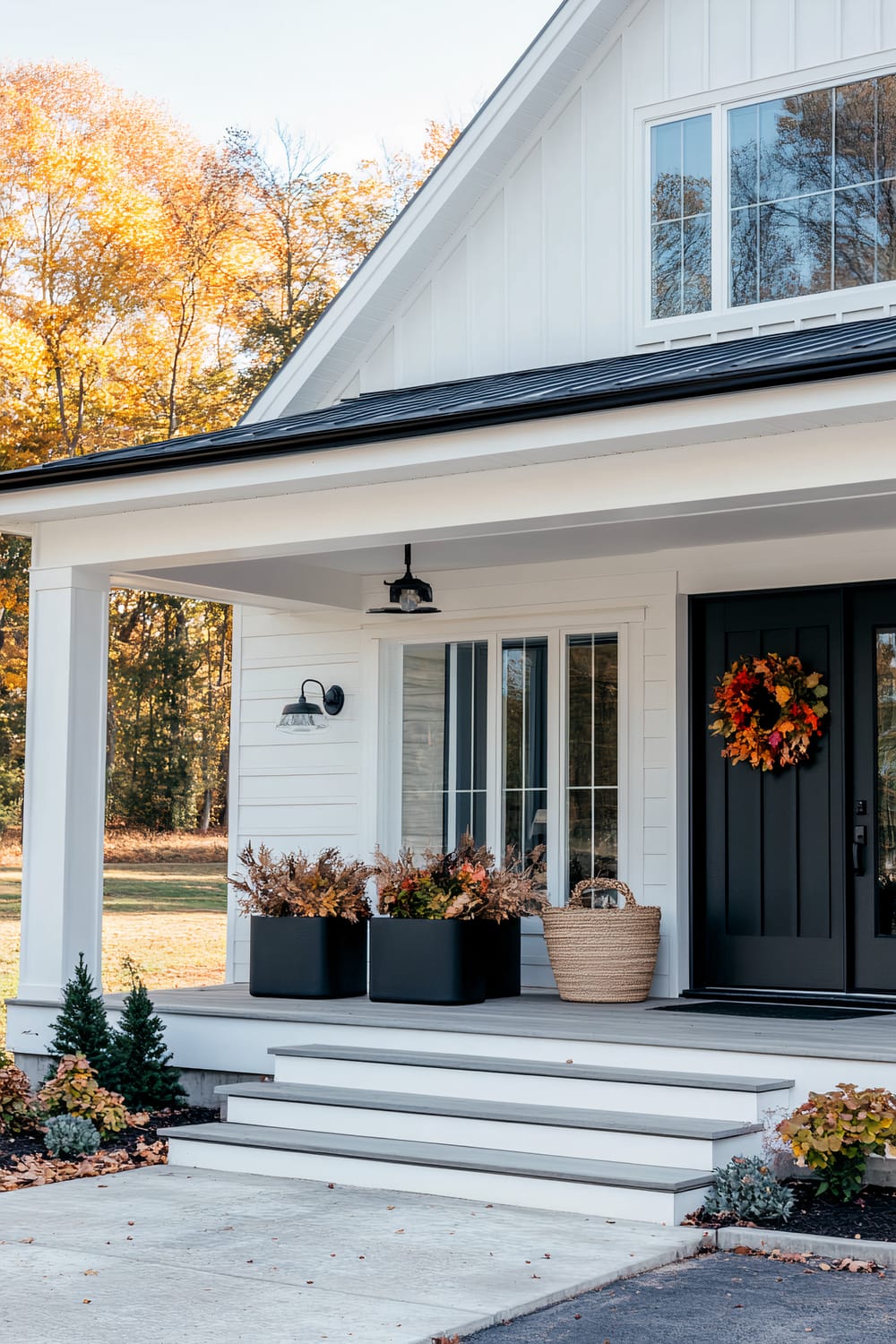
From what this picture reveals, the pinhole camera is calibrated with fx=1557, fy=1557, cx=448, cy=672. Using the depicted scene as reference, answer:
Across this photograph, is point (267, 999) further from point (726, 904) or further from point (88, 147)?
point (88, 147)

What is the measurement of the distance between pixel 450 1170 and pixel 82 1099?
2059mm

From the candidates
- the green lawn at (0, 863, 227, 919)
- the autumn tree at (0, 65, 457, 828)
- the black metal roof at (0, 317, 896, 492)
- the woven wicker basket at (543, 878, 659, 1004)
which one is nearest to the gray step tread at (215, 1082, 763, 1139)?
the woven wicker basket at (543, 878, 659, 1004)

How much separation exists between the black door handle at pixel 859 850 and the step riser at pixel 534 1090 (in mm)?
2340

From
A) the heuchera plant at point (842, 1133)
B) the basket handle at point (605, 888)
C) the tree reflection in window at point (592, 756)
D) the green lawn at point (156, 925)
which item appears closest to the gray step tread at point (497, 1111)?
the heuchera plant at point (842, 1133)

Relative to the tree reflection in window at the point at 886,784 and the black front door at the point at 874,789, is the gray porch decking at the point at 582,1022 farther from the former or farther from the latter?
the tree reflection in window at the point at 886,784

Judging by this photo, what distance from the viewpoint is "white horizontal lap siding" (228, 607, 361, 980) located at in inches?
395

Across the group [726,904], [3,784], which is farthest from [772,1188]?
[3,784]

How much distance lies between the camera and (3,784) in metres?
24.3

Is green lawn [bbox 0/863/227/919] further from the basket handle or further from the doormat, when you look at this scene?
the doormat

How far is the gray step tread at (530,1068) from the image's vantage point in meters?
6.02

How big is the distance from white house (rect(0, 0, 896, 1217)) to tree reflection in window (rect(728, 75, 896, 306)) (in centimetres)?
2

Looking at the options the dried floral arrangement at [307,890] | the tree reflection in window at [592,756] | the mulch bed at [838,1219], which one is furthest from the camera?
the tree reflection in window at [592,756]

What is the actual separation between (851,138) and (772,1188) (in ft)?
19.3

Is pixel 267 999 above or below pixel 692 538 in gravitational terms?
below
